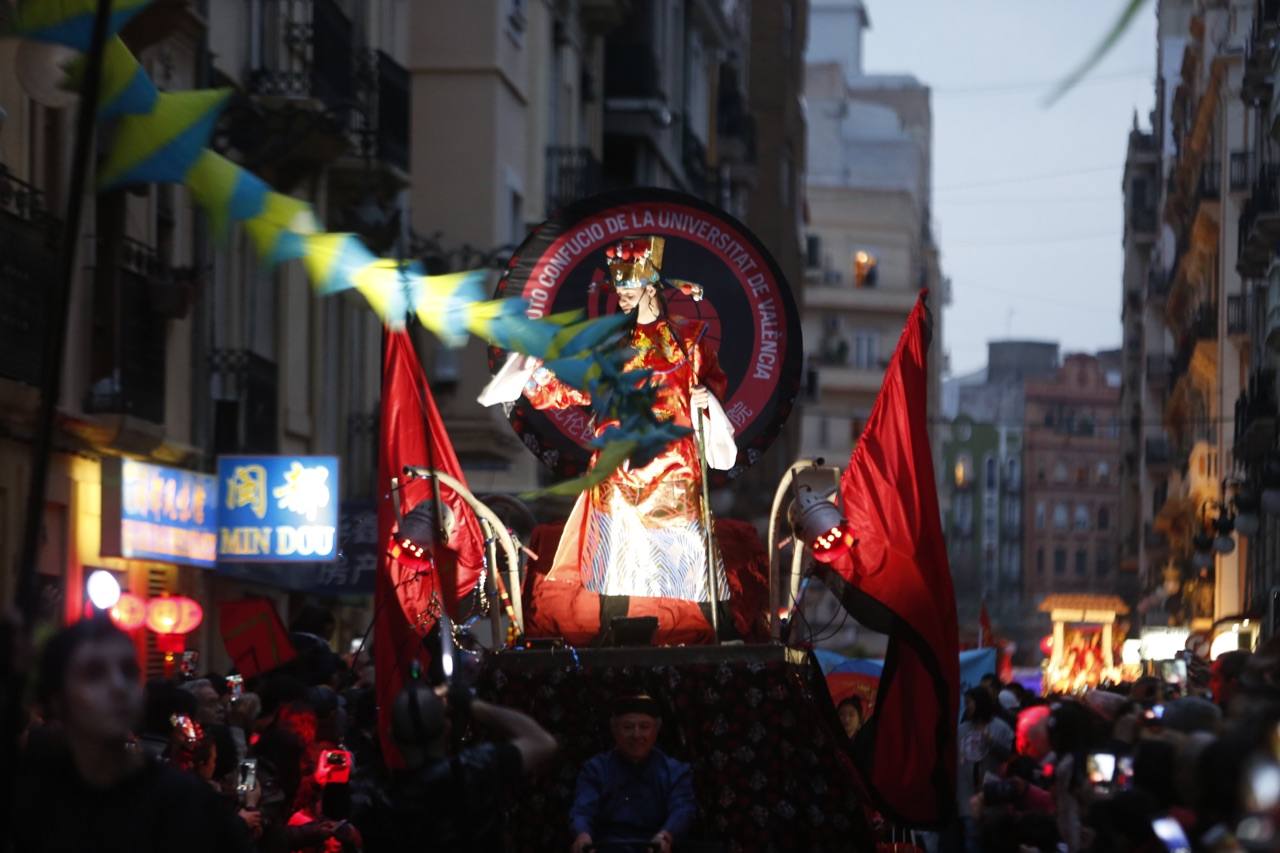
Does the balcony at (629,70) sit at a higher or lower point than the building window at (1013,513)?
higher

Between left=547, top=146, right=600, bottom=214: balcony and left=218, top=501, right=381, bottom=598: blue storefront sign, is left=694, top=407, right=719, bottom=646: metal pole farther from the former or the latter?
left=547, top=146, right=600, bottom=214: balcony

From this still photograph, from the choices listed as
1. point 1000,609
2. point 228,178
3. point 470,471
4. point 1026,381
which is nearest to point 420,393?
point 228,178

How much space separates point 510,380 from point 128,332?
9.64 m

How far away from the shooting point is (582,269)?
1573cm

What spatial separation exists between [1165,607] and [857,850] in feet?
177

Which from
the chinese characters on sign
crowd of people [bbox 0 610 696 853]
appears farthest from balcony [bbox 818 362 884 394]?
crowd of people [bbox 0 610 696 853]

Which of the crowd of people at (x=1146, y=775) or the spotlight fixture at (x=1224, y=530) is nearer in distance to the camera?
the crowd of people at (x=1146, y=775)

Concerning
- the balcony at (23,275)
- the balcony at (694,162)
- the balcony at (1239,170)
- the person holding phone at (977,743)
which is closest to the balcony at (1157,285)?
the balcony at (1239,170)

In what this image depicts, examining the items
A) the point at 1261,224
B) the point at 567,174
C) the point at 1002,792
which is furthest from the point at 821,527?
the point at 1261,224

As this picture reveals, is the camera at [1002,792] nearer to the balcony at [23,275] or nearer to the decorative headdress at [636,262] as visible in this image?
the decorative headdress at [636,262]

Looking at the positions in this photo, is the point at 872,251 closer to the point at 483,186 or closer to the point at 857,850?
the point at 483,186

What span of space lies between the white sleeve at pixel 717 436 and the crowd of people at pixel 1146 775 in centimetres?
200

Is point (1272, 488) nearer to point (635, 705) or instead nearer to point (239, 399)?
point (239, 399)

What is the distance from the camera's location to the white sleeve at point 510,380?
48.0ft
